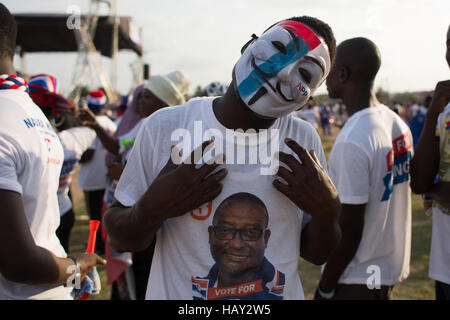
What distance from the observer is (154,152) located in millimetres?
1541

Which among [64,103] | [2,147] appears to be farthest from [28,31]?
[2,147]

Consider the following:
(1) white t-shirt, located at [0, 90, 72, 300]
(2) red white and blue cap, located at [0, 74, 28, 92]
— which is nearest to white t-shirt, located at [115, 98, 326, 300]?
(1) white t-shirt, located at [0, 90, 72, 300]

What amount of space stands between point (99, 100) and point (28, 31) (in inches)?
649

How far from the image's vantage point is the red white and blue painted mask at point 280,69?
1460mm

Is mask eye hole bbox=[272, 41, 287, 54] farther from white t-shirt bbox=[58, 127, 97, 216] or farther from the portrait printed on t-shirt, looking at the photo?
white t-shirt bbox=[58, 127, 97, 216]

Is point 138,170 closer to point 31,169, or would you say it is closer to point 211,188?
point 211,188

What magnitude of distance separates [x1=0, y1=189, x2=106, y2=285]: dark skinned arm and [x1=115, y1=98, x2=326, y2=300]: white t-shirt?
1.27 feet

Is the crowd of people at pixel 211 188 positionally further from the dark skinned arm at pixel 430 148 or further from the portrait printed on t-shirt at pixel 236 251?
the dark skinned arm at pixel 430 148

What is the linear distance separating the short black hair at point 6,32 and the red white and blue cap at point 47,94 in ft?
5.60

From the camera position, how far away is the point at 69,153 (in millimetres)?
4027

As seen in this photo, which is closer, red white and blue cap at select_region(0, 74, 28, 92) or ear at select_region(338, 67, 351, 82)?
red white and blue cap at select_region(0, 74, 28, 92)

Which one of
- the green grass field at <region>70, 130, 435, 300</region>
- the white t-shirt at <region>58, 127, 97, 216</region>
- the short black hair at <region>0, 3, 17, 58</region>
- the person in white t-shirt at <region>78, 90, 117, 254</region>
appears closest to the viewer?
the short black hair at <region>0, 3, 17, 58</region>

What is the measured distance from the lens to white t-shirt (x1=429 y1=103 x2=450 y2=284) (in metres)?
2.38
